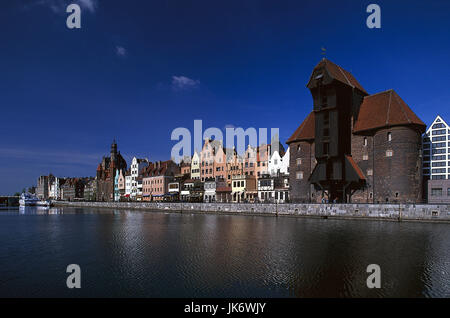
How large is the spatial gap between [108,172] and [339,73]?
127551mm

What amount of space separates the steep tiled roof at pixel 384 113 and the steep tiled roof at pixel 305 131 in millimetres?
7824

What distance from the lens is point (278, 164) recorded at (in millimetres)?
71312

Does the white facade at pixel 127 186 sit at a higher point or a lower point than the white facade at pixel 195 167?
lower

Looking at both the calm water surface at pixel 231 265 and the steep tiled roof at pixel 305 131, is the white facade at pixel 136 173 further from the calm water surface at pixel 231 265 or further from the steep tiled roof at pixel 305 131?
the calm water surface at pixel 231 265

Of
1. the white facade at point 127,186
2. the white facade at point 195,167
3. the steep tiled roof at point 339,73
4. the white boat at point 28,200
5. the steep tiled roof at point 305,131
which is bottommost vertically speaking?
the white boat at point 28,200

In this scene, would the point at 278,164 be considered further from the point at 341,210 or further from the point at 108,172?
the point at 108,172

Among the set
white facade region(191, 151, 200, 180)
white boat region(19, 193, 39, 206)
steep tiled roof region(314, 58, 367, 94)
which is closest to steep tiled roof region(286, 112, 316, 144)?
steep tiled roof region(314, 58, 367, 94)

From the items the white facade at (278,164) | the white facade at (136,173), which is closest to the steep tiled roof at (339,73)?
the white facade at (278,164)

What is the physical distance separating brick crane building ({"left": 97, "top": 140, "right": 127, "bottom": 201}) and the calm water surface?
392 feet

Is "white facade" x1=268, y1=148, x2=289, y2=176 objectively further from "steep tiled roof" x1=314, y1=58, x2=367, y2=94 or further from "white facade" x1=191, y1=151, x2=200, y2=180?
"white facade" x1=191, y1=151, x2=200, y2=180

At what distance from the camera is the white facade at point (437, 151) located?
51750mm

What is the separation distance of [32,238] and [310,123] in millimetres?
48502

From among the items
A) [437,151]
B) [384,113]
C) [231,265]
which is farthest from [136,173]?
[231,265]
